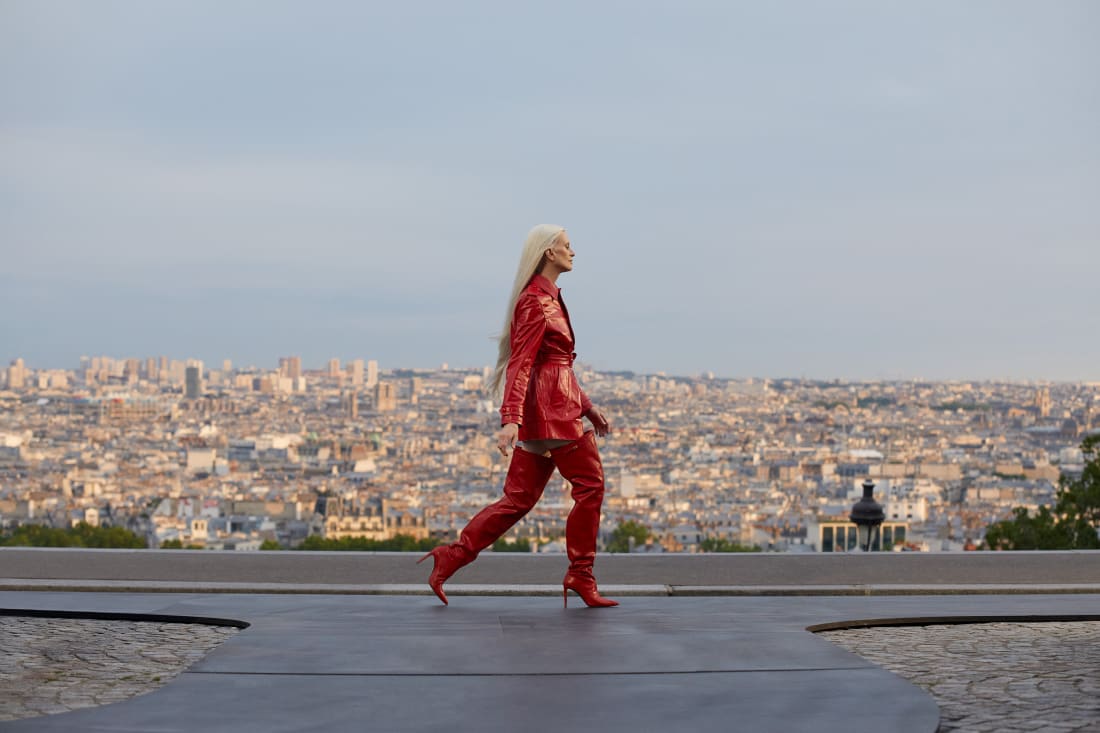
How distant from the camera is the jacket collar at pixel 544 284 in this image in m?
6.16

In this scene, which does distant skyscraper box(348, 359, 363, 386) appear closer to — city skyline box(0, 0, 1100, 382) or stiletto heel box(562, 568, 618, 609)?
city skyline box(0, 0, 1100, 382)

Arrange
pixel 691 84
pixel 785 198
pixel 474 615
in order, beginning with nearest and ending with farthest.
A: 1. pixel 474 615
2. pixel 785 198
3. pixel 691 84

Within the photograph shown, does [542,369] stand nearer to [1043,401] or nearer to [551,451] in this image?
[551,451]

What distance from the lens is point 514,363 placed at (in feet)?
19.8

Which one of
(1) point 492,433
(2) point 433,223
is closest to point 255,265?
(2) point 433,223

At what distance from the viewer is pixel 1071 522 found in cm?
3061

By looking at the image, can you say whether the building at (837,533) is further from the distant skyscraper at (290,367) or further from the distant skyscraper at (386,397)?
the distant skyscraper at (290,367)

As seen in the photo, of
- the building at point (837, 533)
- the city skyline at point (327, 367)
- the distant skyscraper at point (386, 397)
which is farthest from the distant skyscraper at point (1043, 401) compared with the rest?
the distant skyscraper at point (386, 397)

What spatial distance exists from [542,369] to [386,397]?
6703cm

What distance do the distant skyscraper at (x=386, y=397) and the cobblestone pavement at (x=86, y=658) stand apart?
66.6m

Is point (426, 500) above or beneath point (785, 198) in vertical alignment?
beneath

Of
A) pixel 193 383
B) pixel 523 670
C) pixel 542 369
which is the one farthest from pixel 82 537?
pixel 193 383

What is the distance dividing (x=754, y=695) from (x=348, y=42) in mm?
55681

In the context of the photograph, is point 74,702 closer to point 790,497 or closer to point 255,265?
point 790,497
